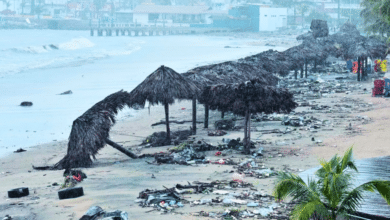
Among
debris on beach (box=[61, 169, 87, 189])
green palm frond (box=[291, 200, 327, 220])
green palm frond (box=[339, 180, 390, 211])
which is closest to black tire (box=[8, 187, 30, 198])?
debris on beach (box=[61, 169, 87, 189])

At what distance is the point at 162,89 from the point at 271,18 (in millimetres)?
99889

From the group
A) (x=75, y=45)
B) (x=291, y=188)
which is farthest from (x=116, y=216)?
(x=75, y=45)

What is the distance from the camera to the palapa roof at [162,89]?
12523 millimetres

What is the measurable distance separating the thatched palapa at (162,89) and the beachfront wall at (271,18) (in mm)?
95246

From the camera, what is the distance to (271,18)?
108312 millimetres

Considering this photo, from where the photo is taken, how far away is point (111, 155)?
12891 mm

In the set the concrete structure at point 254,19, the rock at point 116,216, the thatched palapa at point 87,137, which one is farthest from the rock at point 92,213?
the concrete structure at point 254,19

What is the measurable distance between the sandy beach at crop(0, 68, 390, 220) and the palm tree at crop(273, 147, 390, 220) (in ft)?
7.06

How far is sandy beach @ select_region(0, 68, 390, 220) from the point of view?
26.0 feet

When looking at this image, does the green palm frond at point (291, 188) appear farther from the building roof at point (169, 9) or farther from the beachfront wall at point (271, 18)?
the building roof at point (169, 9)

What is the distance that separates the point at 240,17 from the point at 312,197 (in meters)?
105

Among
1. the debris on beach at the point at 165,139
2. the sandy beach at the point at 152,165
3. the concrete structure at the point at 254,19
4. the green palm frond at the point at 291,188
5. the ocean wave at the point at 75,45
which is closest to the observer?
the green palm frond at the point at 291,188

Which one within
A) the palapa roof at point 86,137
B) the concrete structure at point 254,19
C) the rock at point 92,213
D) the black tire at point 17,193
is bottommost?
the black tire at point 17,193

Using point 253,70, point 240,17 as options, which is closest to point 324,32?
point 253,70
